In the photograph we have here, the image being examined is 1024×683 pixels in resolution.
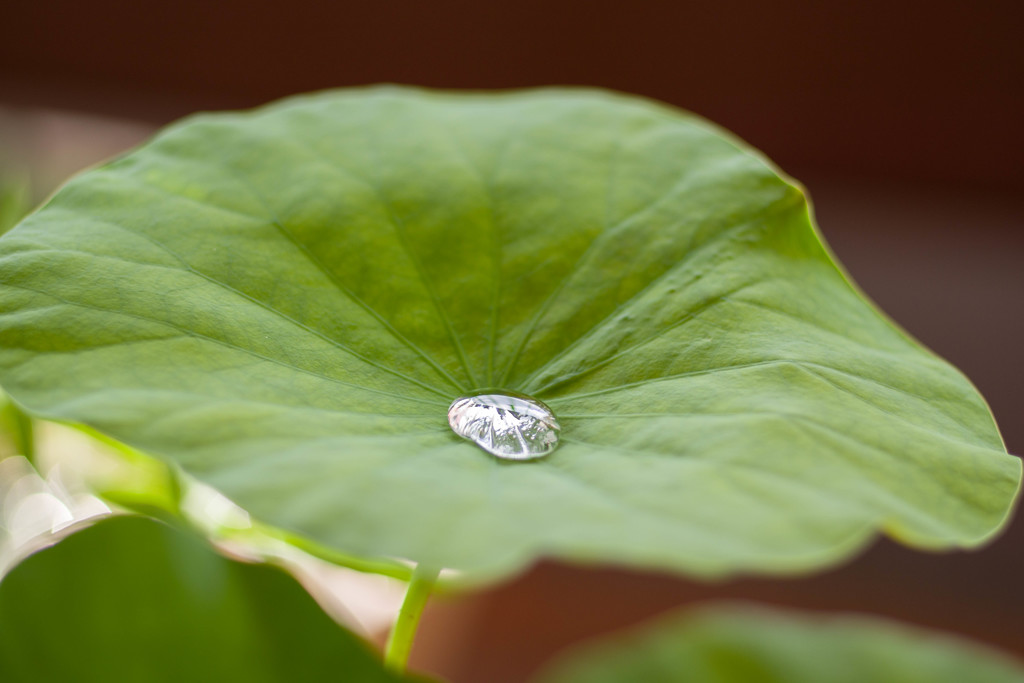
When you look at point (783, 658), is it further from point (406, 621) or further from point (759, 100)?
point (759, 100)

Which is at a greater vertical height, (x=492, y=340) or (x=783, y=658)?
(x=492, y=340)

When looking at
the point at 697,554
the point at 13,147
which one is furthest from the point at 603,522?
the point at 13,147

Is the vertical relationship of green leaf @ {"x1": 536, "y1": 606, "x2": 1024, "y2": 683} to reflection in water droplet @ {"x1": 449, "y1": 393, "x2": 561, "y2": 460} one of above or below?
below

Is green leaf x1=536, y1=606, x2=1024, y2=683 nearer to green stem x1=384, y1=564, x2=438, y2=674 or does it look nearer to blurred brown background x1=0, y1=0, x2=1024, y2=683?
green stem x1=384, y1=564, x2=438, y2=674

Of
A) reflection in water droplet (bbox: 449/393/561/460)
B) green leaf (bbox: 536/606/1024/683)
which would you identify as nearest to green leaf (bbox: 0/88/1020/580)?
reflection in water droplet (bbox: 449/393/561/460)

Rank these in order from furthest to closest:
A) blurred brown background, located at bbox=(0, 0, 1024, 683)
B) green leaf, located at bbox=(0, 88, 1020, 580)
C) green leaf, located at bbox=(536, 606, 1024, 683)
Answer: blurred brown background, located at bbox=(0, 0, 1024, 683) < green leaf, located at bbox=(536, 606, 1024, 683) < green leaf, located at bbox=(0, 88, 1020, 580)

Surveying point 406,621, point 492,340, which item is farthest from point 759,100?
point 406,621

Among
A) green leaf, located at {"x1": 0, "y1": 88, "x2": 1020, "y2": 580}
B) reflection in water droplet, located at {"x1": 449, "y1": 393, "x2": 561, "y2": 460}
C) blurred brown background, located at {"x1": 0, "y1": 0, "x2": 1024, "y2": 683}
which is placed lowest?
blurred brown background, located at {"x1": 0, "y1": 0, "x2": 1024, "y2": 683}
